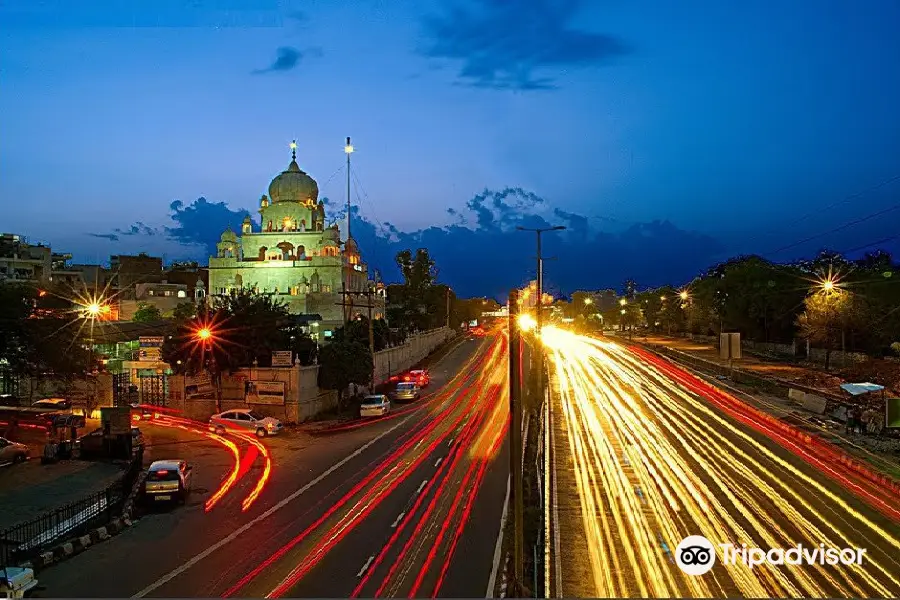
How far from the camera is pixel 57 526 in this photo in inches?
612

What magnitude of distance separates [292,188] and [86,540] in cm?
7035

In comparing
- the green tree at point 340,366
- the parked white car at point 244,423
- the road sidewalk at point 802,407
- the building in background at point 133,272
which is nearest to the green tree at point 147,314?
the building in background at point 133,272

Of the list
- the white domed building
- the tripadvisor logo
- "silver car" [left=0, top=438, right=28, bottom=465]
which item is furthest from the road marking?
the white domed building

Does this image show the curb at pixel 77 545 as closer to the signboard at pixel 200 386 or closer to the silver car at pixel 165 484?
the silver car at pixel 165 484

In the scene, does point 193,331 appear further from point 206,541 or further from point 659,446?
point 659,446

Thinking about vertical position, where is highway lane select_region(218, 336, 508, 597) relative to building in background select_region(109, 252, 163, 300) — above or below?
below

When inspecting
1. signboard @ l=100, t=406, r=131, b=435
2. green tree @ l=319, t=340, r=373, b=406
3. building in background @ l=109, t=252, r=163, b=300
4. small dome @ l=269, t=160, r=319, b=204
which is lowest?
signboard @ l=100, t=406, r=131, b=435

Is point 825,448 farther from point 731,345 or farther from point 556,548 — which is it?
point 731,345

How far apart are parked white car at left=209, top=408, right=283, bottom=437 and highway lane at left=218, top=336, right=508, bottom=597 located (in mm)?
6465

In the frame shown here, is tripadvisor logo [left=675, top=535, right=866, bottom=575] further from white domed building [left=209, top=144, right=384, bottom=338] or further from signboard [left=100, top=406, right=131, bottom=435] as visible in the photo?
white domed building [left=209, top=144, right=384, bottom=338]

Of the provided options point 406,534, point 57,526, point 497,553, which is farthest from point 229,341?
point 497,553

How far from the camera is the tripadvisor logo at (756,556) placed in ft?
43.4

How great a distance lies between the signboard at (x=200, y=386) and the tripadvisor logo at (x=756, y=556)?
2473 cm

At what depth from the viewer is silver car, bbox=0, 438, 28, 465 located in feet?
75.0
